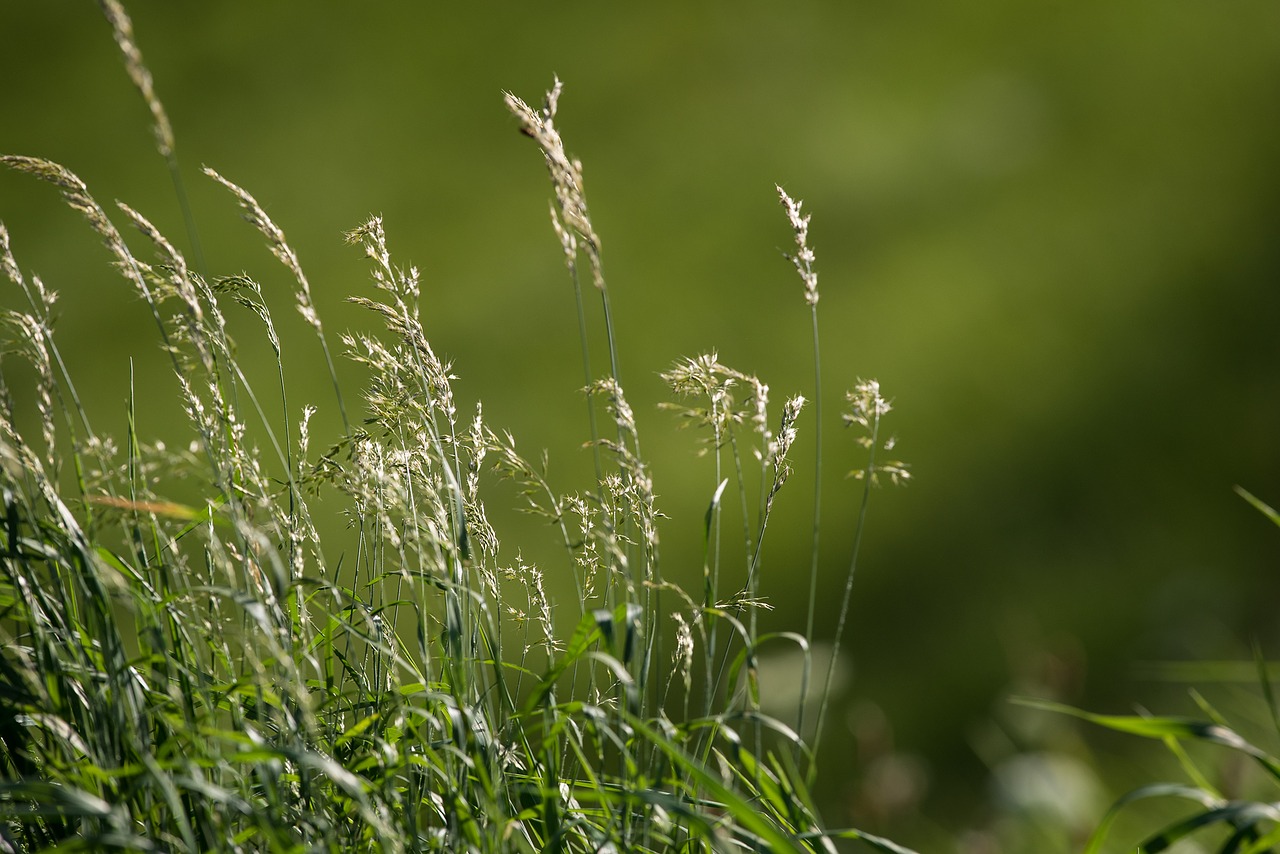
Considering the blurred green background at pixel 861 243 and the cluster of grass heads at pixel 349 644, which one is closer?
the cluster of grass heads at pixel 349 644

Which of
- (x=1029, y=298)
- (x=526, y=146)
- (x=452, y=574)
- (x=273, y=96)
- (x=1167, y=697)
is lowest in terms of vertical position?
(x=1167, y=697)

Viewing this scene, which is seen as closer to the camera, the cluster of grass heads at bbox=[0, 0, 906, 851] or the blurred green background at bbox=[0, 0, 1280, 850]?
the cluster of grass heads at bbox=[0, 0, 906, 851]

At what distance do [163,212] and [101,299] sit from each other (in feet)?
2.55

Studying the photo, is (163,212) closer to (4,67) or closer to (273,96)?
(273,96)

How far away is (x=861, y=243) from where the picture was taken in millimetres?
6168

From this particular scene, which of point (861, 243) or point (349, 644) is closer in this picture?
point (349, 644)

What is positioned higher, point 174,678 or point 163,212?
point 163,212

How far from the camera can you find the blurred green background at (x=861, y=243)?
177 inches

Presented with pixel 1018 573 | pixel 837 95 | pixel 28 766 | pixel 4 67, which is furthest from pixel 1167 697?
pixel 4 67

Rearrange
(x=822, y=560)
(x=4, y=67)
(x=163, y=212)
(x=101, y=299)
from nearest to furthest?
(x=822, y=560)
(x=101, y=299)
(x=163, y=212)
(x=4, y=67)

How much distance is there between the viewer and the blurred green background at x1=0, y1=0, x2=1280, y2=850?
4.50 meters

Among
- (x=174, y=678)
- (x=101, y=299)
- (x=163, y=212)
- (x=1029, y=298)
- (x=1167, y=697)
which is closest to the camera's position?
(x=174, y=678)

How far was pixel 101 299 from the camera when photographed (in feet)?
21.7

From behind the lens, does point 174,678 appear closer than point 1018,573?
Yes
